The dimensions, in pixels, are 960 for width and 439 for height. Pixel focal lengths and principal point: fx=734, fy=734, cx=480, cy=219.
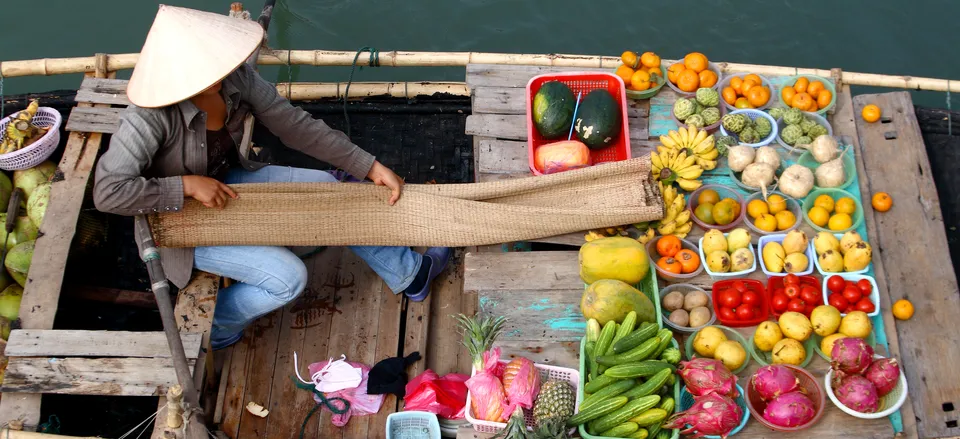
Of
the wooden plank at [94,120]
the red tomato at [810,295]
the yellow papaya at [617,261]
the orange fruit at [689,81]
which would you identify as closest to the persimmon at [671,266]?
the yellow papaya at [617,261]

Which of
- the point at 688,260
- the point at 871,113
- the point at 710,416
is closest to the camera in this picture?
the point at 710,416

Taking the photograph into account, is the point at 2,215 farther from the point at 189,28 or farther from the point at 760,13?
the point at 760,13

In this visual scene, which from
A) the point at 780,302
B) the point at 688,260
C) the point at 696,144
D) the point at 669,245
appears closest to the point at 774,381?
the point at 780,302

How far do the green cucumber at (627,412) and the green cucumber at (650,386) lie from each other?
41 millimetres

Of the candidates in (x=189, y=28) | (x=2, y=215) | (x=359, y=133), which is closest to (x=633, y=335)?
(x=189, y=28)

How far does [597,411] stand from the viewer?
274 cm

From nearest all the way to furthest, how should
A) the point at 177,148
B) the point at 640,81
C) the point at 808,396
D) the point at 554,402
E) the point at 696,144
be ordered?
the point at 554,402 < the point at 808,396 < the point at 177,148 < the point at 696,144 < the point at 640,81

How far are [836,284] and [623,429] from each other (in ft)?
4.11

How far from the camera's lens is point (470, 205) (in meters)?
3.56

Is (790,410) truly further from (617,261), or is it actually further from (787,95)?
(787,95)

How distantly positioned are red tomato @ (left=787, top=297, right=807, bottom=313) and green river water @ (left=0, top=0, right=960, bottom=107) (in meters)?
3.39

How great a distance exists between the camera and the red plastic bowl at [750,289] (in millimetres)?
3162

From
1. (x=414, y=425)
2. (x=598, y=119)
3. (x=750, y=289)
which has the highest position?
(x=598, y=119)

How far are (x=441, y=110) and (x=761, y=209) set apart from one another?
2139 mm
